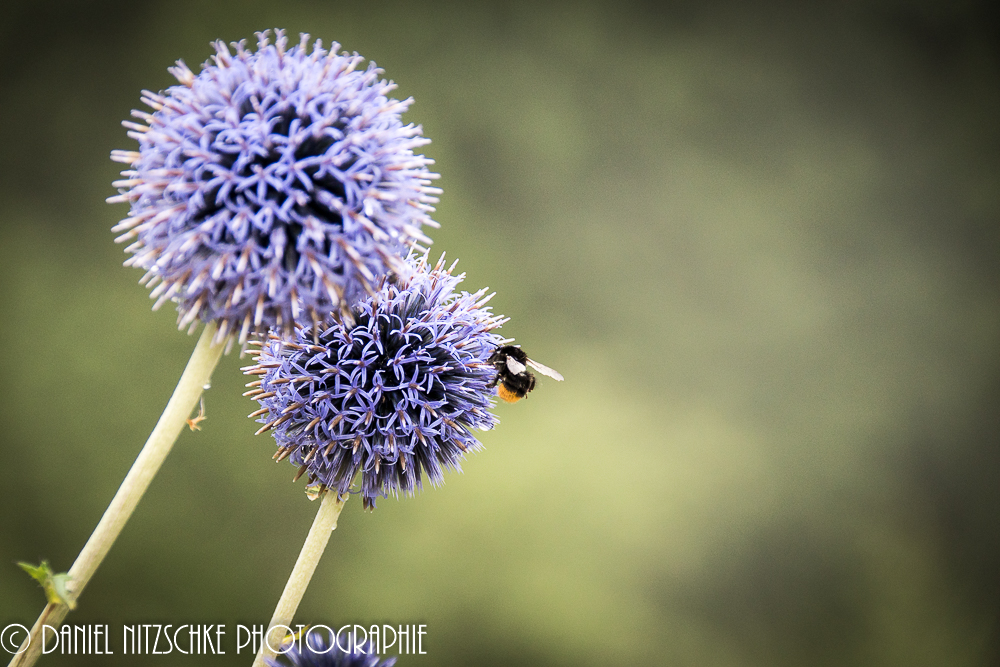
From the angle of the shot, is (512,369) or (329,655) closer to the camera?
(329,655)

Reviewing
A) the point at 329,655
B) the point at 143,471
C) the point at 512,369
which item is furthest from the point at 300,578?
the point at 512,369

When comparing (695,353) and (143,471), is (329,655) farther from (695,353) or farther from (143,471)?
(695,353)

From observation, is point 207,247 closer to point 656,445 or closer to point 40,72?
point 40,72

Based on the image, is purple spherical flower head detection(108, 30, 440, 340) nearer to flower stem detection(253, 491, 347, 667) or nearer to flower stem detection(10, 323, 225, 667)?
flower stem detection(10, 323, 225, 667)

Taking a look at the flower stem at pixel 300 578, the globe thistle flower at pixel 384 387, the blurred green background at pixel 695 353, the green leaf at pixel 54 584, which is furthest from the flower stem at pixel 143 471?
the blurred green background at pixel 695 353

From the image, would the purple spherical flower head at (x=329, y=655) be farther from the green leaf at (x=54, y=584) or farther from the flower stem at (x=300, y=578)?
the green leaf at (x=54, y=584)

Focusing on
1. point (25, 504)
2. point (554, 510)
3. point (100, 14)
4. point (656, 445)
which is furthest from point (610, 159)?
point (25, 504)

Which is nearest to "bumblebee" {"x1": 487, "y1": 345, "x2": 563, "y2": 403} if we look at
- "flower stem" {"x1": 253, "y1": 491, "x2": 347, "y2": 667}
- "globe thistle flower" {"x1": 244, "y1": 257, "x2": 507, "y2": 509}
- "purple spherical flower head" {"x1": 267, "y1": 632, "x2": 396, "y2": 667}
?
"globe thistle flower" {"x1": 244, "y1": 257, "x2": 507, "y2": 509}
